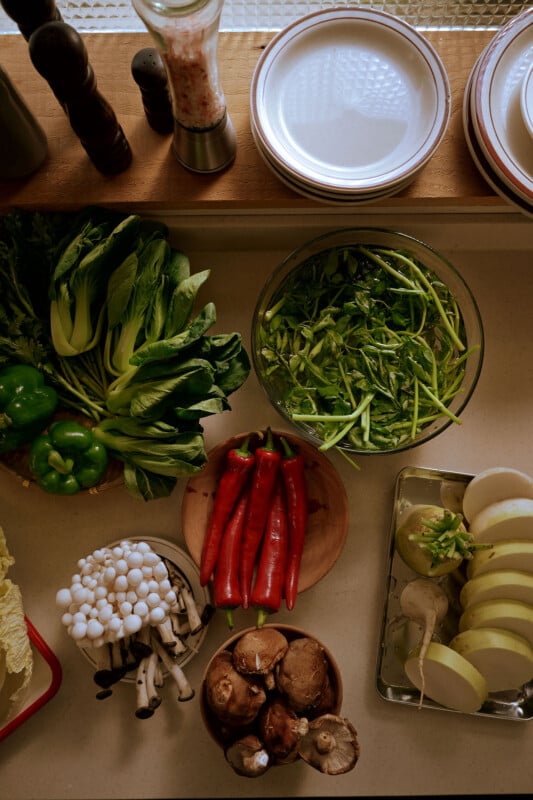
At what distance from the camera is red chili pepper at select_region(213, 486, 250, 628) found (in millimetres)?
1142

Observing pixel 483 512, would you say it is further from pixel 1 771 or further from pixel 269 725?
pixel 1 771

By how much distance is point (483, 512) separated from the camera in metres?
1.13

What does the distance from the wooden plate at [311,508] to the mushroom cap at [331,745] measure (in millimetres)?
228

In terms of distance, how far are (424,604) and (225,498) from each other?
0.41 meters

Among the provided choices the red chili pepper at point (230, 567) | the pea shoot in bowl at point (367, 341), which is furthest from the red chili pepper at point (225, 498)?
the pea shoot in bowl at point (367, 341)

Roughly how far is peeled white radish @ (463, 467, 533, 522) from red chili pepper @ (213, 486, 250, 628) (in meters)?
0.42

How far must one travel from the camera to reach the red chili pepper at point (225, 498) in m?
1.15

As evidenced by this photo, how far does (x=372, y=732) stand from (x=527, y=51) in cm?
124

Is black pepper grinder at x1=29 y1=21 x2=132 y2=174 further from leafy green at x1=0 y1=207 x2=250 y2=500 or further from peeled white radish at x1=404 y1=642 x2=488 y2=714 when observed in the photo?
peeled white radish at x1=404 y1=642 x2=488 y2=714

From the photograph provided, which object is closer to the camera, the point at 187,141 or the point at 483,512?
the point at 187,141

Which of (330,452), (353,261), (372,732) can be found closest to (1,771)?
(372,732)

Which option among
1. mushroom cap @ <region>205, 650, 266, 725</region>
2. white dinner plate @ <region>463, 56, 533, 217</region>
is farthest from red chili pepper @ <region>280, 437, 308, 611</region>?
white dinner plate @ <region>463, 56, 533, 217</region>

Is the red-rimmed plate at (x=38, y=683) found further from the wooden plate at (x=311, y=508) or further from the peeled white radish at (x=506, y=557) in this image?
the peeled white radish at (x=506, y=557)

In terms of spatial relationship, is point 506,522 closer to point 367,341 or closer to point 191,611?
point 367,341
